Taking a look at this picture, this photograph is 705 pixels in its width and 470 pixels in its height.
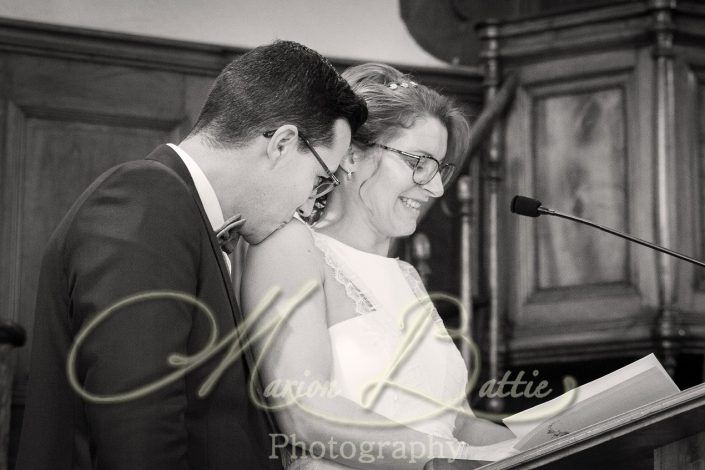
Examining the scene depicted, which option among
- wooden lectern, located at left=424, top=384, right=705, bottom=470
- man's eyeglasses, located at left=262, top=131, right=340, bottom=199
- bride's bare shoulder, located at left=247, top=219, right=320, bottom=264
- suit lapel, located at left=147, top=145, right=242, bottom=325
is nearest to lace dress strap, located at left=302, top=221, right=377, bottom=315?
bride's bare shoulder, located at left=247, top=219, right=320, bottom=264

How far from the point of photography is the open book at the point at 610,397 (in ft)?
7.72

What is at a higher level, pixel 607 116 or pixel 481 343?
pixel 607 116

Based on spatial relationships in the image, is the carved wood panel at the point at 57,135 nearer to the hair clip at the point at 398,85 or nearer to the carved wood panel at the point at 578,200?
the carved wood panel at the point at 578,200

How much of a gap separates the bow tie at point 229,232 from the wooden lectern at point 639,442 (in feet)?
2.45

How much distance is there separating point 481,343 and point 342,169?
2.43 m

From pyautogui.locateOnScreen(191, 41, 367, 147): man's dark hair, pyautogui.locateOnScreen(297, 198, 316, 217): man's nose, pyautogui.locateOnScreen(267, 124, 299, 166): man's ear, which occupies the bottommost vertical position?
pyautogui.locateOnScreen(297, 198, 316, 217): man's nose

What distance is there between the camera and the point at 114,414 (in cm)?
207

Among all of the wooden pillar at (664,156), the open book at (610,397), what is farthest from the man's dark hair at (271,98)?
the wooden pillar at (664,156)

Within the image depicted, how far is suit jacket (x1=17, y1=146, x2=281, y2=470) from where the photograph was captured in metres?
2.08

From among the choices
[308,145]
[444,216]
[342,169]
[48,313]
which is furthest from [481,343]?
[48,313]

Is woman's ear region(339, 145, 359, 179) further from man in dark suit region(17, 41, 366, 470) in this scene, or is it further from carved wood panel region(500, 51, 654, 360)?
carved wood panel region(500, 51, 654, 360)

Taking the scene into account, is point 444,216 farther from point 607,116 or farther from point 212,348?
point 212,348

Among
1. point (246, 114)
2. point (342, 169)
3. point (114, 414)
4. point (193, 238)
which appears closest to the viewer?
point (114, 414)

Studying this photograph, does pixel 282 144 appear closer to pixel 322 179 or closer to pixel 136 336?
pixel 322 179
